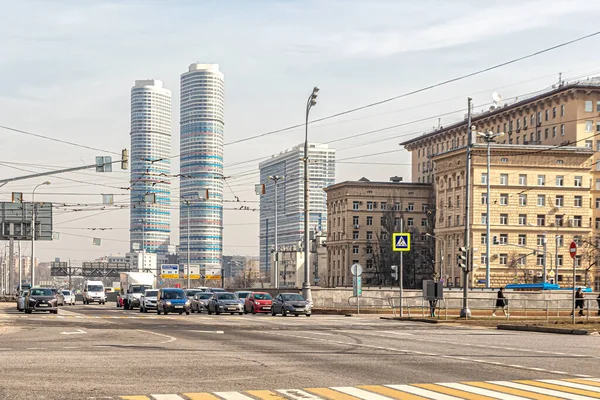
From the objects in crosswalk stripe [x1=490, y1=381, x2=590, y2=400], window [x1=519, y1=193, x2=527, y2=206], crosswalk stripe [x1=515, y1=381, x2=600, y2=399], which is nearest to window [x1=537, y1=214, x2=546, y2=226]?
window [x1=519, y1=193, x2=527, y2=206]

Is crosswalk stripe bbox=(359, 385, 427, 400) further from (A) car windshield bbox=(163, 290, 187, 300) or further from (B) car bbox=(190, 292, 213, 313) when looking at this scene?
(B) car bbox=(190, 292, 213, 313)

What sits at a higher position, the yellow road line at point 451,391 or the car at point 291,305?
the yellow road line at point 451,391

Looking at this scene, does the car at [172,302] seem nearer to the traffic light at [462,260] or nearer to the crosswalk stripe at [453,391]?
the traffic light at [462,260]

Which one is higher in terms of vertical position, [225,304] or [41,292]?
[41,292]

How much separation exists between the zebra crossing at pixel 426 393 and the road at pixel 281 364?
16 millimetres

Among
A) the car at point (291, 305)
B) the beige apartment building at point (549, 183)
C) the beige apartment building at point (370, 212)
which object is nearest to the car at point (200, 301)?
the car at point (291, 305)

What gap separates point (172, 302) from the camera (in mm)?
53406

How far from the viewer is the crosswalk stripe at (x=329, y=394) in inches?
506

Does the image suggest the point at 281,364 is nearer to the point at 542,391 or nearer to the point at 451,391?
the point at 451,391

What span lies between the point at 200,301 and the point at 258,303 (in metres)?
4.66

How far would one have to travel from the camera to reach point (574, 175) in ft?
385

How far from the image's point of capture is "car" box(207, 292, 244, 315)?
5316 centimetres

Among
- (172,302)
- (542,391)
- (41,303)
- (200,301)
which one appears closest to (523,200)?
(200,301)

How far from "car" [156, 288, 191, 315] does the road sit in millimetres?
23939
